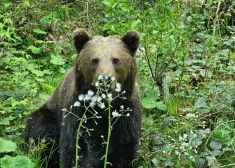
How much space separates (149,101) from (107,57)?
1.68 meters

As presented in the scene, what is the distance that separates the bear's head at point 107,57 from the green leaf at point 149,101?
1.30 metres

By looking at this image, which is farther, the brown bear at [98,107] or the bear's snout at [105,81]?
the brown bear at [98,107]

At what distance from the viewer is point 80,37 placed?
17.2 feet

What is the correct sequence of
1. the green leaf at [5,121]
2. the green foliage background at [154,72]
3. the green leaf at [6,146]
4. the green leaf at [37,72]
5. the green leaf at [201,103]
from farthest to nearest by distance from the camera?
1. the green leaf at [37,72]
2. the green leaf at [5,121]
3. the green leaf at [201,103]
4. the green leaf at [6,146]
5. the green foliage background at [154,72]

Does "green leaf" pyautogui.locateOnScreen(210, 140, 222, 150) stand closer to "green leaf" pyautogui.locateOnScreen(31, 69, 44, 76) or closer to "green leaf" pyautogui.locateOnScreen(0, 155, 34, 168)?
"green leaf" pyautogui.locateOnScreen(0, 155, 34, 168)

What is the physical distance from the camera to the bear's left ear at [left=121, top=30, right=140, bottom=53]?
5.24 m

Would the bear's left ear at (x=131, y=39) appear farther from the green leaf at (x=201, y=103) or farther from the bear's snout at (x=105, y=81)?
the green leaf at (x=201, y=103)

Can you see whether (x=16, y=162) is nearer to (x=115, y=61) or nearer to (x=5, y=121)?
(x=5, y=121)

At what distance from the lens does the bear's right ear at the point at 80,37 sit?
5.22 metres

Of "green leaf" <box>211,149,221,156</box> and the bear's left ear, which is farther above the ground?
the bear's left ear

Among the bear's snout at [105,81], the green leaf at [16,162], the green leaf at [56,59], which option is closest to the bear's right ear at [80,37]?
the bear's snout at [105,81]

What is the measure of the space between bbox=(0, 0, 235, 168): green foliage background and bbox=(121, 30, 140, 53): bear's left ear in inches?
33.8

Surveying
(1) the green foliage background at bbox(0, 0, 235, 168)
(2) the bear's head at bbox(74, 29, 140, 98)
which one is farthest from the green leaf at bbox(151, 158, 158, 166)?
(2) the bear's head at bbox(74, 29, 140, 98)

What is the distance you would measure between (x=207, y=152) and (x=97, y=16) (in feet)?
14.3
